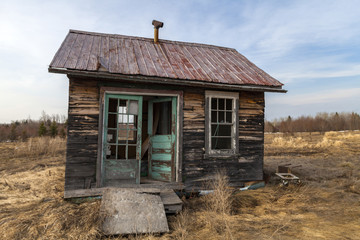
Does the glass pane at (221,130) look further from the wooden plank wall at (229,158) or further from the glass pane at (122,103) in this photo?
the glass pane at (122,103)

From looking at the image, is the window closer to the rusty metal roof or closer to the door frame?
the rusty metal roof

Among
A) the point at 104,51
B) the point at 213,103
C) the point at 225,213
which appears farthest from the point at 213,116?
the point at 104,51

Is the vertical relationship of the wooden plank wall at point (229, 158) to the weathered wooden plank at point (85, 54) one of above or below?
below

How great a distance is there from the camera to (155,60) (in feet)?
21.9

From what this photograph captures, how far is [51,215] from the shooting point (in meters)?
4.50

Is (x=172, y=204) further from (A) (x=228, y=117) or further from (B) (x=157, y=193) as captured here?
(A) (x=228, y=117)

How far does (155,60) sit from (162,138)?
207cm

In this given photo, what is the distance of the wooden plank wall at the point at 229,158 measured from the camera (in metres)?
6.28

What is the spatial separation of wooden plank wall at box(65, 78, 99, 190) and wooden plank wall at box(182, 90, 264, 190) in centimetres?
213

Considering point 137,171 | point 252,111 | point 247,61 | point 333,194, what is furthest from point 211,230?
point 247,61

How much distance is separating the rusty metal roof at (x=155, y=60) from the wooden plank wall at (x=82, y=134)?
555 mm

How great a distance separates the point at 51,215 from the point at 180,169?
2.85m

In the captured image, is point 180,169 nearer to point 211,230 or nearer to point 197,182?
point 197,182

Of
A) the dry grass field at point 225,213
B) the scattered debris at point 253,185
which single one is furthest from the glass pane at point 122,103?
the scattered debris at point 253,185
